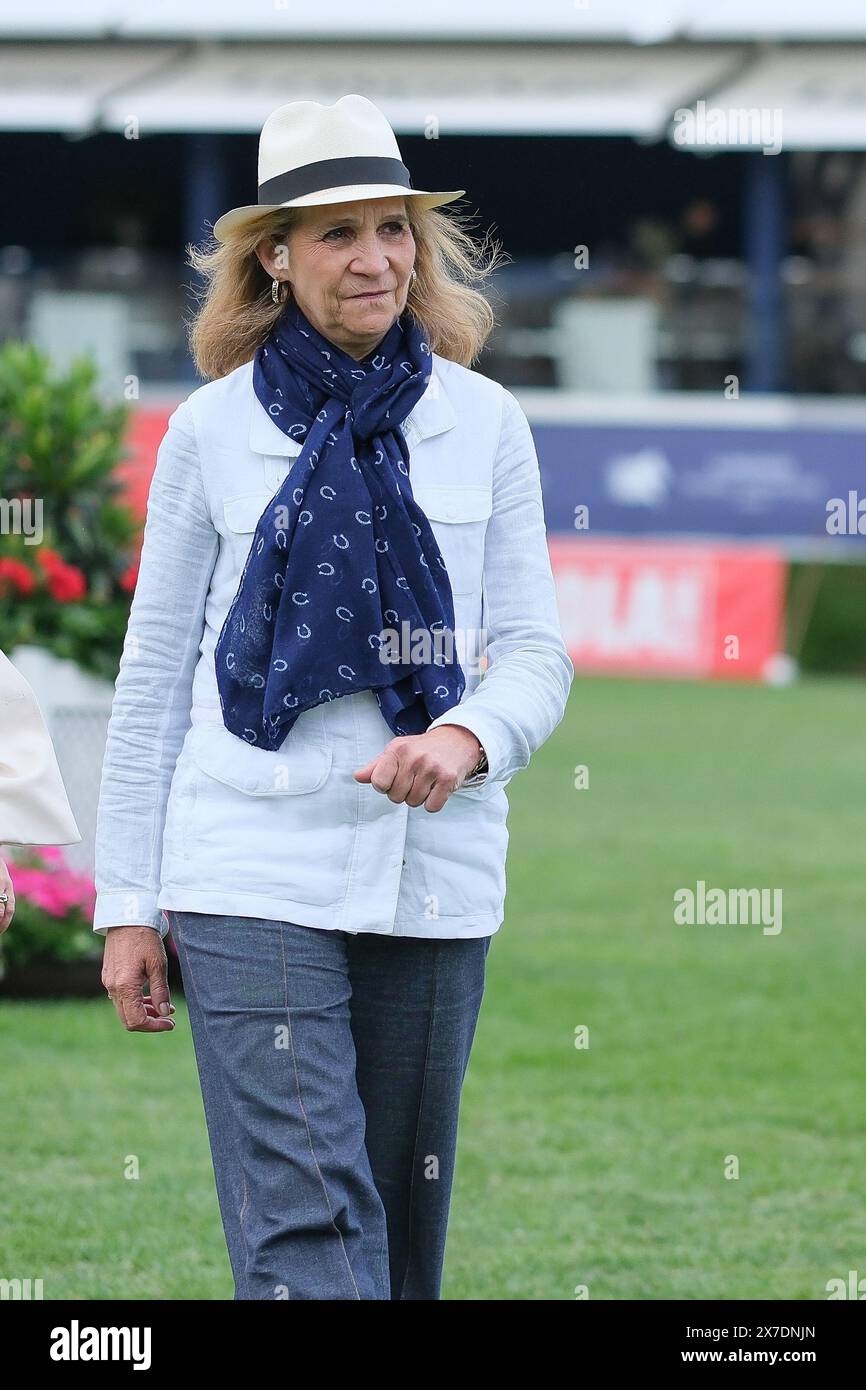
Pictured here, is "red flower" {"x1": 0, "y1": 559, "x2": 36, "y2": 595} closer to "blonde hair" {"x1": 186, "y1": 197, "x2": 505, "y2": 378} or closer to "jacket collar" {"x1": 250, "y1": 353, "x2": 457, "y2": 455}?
"blonde hair" {"x1": 186, "y1": 197, "x2": 505, "y2": 378}

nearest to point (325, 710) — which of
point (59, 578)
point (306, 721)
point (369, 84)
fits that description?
point (306, 721)

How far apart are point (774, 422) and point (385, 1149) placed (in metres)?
19.8

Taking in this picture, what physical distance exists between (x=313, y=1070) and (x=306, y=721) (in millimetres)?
510

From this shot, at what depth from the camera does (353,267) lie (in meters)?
3.39

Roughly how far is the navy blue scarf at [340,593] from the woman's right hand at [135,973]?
391 millimetres

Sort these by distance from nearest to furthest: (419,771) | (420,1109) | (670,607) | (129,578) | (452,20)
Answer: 1. (419,771)
2. (420,1109)
3. (129,578)
4. (670,607)
5. (452,20)

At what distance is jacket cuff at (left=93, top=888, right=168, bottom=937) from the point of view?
3.48m

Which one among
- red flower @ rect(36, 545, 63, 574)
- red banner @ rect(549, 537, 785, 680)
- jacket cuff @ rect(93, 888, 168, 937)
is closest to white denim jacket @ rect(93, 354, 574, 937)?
jacket cuff @ rect(93, 888, 168, 937)

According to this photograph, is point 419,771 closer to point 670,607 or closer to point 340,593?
point 340,593

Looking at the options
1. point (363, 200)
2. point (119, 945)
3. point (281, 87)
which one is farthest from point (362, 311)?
point (281, 87)

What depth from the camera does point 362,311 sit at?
341 centimetres

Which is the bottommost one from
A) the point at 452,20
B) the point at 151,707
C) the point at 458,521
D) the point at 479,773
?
the point at 479,773

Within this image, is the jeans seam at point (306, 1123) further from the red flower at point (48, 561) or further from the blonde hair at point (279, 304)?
the red flower at point (48, 561)
